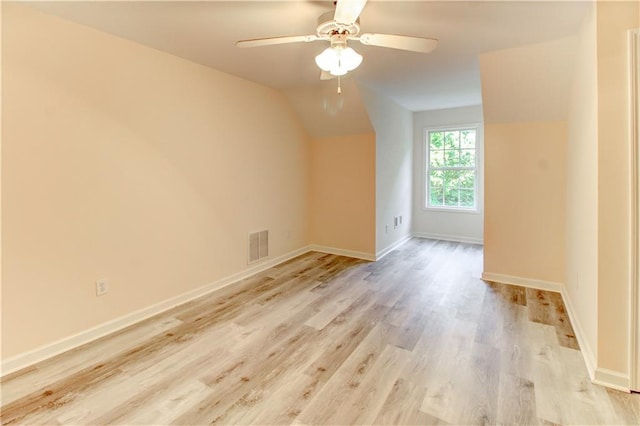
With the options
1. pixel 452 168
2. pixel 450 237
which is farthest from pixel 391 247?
pixel 452 168

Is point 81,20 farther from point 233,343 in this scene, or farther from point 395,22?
point 233,343

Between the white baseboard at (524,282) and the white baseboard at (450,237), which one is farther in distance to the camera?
the white baseboard at (450,237)

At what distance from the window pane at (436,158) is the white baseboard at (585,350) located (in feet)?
9.31

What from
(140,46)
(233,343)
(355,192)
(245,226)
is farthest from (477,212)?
(140,46)

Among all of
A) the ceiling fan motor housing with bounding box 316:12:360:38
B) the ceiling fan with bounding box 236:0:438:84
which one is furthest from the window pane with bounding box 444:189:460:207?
the ceiling fan motor housing with bounding box 316:12:360:38

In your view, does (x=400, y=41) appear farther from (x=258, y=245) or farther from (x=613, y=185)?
(x=258, y=245)

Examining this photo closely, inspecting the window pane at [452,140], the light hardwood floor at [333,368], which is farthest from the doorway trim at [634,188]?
the window pane at [452,140]

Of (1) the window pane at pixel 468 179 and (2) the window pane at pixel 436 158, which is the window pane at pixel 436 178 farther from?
(1) the window pane at pixel 468 179

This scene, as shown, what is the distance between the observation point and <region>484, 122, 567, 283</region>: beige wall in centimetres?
322

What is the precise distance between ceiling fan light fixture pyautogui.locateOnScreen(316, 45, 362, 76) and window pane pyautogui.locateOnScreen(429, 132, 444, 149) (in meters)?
4.32

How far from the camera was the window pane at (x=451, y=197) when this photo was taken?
5711 millimetres

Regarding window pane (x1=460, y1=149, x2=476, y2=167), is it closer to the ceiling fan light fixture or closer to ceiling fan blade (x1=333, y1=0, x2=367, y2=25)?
the ceiling fan light fixture

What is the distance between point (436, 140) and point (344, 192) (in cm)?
234

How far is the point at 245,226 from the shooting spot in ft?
12.4
